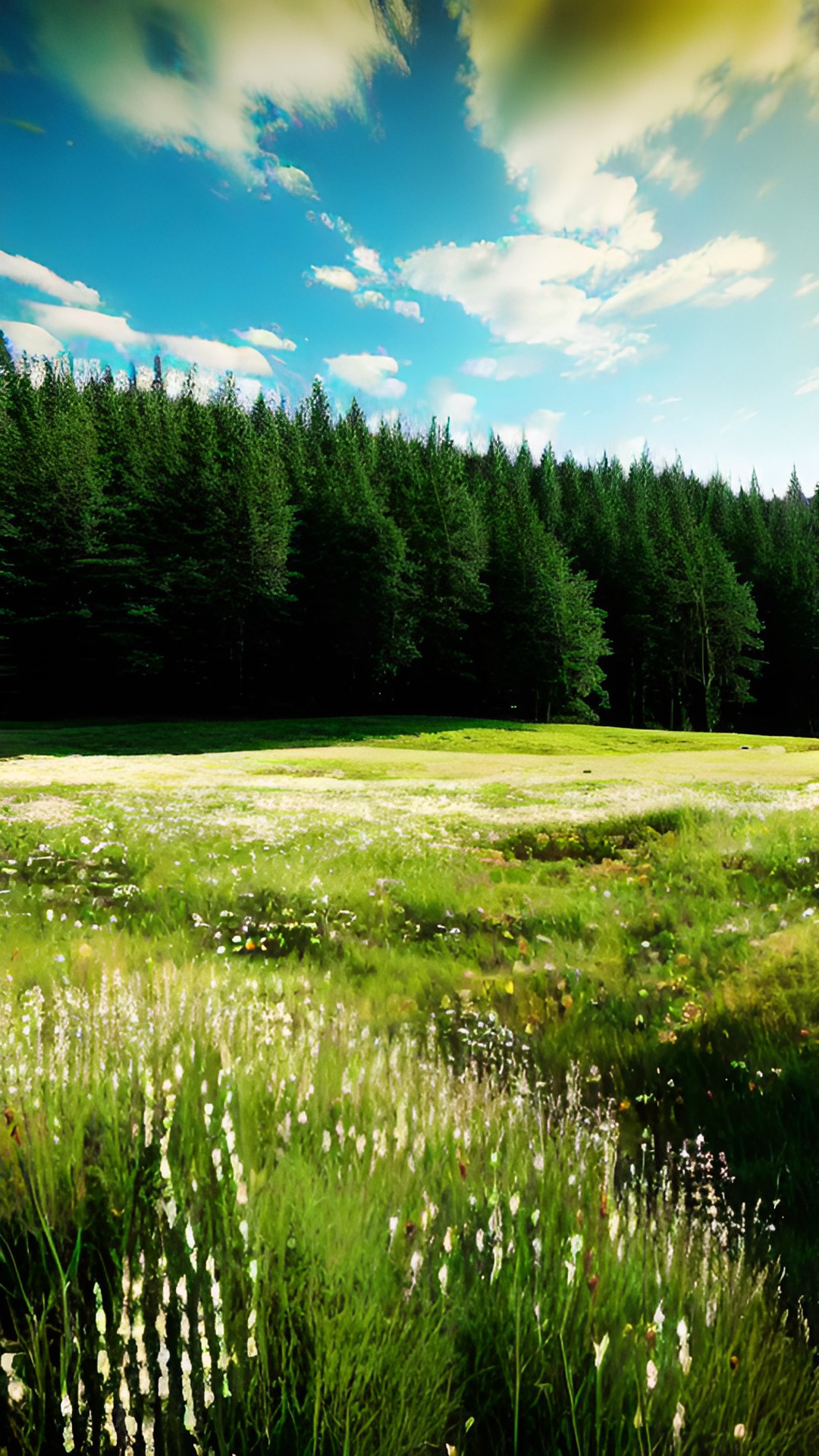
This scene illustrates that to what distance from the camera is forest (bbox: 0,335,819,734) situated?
60594mm

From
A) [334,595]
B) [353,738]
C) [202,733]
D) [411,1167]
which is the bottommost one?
[411,1167]

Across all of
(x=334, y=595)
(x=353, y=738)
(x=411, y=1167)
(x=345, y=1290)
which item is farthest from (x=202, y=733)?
(x=345, y=1290)

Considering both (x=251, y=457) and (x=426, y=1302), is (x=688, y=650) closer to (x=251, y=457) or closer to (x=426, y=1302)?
(x=251, y=457)

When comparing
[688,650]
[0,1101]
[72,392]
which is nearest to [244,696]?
[688,650]

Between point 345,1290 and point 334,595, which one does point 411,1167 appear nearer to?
point 345,1290

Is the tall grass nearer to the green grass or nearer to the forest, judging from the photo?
the green grass

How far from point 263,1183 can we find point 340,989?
3.64 meters

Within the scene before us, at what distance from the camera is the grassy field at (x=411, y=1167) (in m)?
1.76

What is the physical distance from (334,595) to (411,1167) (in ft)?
207

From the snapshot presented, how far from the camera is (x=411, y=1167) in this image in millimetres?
2494

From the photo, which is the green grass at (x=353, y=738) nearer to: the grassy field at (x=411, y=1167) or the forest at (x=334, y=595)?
the forest at (x=334, y=595)

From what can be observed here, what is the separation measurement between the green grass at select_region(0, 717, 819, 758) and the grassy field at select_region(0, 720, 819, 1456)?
32966 mm

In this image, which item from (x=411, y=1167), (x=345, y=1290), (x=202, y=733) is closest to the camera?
(x=345, y=1290)

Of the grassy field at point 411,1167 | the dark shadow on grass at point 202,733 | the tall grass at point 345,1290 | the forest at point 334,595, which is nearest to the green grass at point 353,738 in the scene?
the dark shadow on grass at point 202,733
